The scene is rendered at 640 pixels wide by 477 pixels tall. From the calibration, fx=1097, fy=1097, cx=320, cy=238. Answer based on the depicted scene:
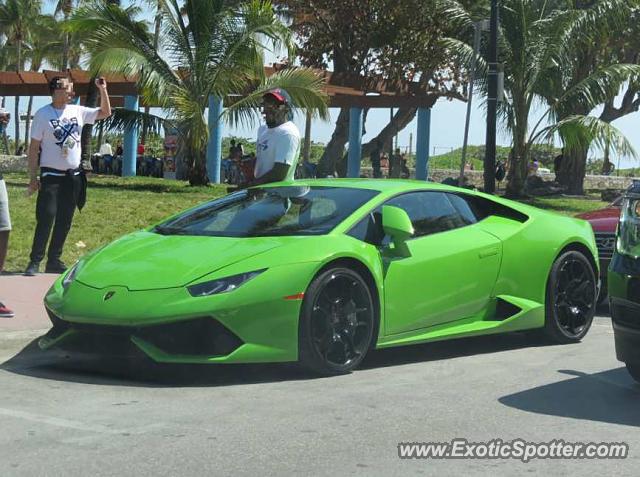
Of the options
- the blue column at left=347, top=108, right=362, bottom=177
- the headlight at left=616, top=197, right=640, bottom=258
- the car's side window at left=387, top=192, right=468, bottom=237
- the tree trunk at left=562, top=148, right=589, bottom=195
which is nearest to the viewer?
the headlight at left=616, top=197, right=640, bottom=258

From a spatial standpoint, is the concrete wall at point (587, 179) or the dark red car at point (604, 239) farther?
the concrete wall at point (587, 179)

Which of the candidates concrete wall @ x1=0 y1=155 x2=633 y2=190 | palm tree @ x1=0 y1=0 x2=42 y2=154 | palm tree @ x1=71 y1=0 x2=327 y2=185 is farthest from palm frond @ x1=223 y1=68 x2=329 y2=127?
palm tree @ x1=0 y1=0 x2=42 y2=154

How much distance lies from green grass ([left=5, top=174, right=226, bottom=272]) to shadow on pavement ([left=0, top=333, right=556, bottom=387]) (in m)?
3.83

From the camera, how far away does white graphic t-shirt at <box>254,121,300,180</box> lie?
30.4ft

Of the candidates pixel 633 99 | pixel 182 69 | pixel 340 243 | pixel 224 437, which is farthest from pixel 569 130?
A: pixel 224 437

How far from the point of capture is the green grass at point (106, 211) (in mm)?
12234

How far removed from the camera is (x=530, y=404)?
20.0 ft

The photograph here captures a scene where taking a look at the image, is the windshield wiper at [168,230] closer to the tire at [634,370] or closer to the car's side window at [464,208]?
the car's side window at [464,208]

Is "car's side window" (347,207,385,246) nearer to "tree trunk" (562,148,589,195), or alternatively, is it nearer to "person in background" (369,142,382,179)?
"tree trunk" (562,148,589,195)

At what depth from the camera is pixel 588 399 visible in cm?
623

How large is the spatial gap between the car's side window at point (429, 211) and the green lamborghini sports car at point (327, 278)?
0.4 inches

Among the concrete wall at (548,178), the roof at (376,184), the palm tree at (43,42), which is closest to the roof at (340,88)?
the concrete wall at (548,178)

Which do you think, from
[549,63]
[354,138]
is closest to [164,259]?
[549,63]

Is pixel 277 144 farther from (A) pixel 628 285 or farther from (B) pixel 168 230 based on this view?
(A) pixel 628 285
